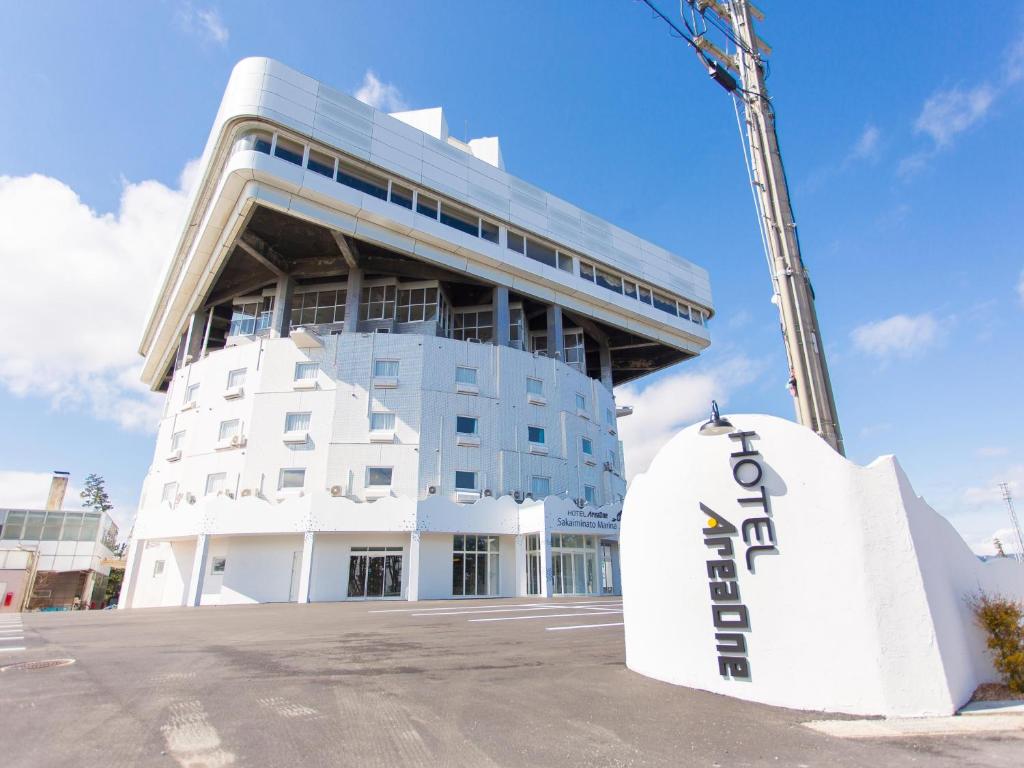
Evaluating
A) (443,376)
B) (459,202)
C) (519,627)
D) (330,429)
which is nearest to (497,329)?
(443,376)

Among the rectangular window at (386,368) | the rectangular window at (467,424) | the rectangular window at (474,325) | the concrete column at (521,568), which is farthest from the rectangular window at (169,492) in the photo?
the concrete column at (521,568)

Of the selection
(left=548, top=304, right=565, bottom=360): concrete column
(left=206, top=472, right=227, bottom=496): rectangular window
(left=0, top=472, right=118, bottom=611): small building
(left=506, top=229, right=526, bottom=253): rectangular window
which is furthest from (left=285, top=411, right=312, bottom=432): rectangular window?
(left=0, top=472, right=118, bottom=611): small building

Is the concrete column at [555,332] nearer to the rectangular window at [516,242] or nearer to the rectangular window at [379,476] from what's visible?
the rectangular window at [516,242]

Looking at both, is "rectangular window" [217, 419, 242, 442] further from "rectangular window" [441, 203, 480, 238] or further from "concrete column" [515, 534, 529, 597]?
"concrete column" [515, 534, 529, 597]

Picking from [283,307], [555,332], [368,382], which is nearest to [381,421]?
[368,382]

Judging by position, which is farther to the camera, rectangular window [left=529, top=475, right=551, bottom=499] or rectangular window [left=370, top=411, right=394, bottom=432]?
rectangular window [left=529, top=475, right=551, bottom=499]

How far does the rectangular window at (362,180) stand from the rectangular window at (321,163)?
1.62ft

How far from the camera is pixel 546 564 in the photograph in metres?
27.1

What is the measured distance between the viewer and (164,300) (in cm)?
3972

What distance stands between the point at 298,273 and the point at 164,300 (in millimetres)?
13113

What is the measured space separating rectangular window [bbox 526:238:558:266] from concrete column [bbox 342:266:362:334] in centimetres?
1071

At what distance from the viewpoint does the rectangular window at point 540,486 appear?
3123 cm

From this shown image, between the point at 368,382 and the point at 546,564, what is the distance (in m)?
13.7

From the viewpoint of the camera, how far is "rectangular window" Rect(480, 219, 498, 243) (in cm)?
3338
